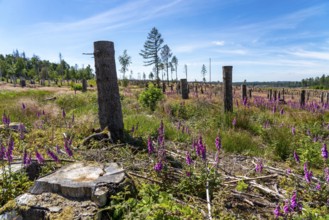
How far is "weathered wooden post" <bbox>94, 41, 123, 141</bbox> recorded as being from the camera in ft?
19.5

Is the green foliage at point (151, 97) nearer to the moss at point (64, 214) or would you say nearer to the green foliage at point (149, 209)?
the green foliage at point (149, 209)

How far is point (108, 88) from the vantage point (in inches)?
235

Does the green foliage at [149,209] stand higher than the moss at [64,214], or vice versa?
the green foliage at [149,209]

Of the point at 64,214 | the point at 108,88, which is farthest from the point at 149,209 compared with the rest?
the point at 108,88

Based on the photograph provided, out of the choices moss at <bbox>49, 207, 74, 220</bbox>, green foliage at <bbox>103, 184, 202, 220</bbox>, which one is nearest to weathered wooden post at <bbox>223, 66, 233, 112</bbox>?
green foliage at <bbox>103, 184, 202, 220</bbox>

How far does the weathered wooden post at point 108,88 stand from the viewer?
5.94m

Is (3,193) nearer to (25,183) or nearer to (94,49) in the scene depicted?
Result: (25,183)

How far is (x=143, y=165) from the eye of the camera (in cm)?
414

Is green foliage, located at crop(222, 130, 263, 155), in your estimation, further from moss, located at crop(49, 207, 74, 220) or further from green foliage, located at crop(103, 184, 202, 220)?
moss, located at crop(49, 207, 74, 220)

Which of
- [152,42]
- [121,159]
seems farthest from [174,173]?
[152,42]

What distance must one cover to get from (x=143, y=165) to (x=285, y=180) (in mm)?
2214

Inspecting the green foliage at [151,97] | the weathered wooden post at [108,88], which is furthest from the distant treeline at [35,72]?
the weathered wooden post at [108,88]

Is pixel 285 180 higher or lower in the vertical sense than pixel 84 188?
lower

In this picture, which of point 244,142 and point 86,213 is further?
point 244,142
